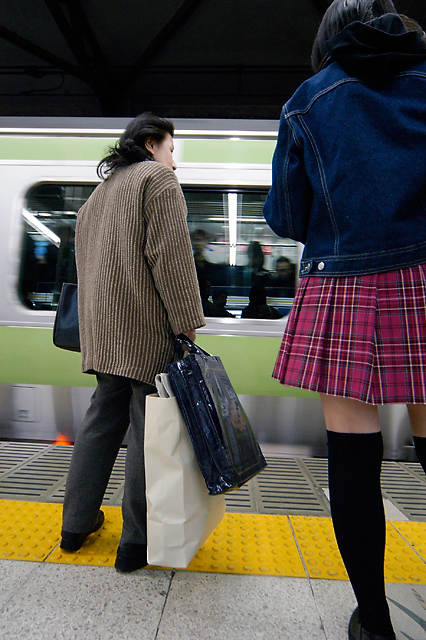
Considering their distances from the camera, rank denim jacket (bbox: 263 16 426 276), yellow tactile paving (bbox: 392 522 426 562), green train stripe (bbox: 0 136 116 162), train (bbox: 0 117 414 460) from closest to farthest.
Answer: denim jacket (bbox: 263 16 426 276)
yellow tactile paving (bbox: 392 522 426 562)
train (bbox: 0 117 414 460)
green train stripe (bbox: 0 136 116 162)

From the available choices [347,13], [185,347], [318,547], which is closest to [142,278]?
[185,347]

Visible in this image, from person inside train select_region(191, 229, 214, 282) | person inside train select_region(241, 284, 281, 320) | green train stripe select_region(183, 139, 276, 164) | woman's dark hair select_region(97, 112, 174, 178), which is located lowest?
person inside train select_region(241, 284, 281, 320)

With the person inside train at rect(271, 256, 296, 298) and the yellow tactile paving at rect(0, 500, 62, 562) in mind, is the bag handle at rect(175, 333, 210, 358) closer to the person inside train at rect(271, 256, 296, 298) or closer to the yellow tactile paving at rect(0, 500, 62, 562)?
the yellow tactile paving at rect(0, 500, 62, 562)

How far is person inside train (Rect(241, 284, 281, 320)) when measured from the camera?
2688 millimetres

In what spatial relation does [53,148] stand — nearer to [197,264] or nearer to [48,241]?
[48,241]

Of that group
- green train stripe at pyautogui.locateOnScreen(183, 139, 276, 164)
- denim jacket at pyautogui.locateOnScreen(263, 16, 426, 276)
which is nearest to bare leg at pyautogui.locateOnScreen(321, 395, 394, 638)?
denim jacket at pyautogui.locateOnScreen(263, 16, 426, 276)

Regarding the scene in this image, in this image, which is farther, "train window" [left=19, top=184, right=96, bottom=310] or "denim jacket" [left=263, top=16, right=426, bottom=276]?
"train window" [left=19, top=184, right=96, bottom=310]

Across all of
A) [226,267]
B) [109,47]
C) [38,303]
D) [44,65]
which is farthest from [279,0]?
[38,303]

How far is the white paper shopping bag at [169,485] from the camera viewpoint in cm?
114

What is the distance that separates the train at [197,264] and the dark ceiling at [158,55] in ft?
15.9

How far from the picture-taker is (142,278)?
52.7 inches

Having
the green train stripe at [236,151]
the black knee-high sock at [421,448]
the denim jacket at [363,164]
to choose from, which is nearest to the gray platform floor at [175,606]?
the black knee-high sock at [421,448]

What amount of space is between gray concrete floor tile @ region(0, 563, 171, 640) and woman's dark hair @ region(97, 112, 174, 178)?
140 cm

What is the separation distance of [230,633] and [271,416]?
1604mm
